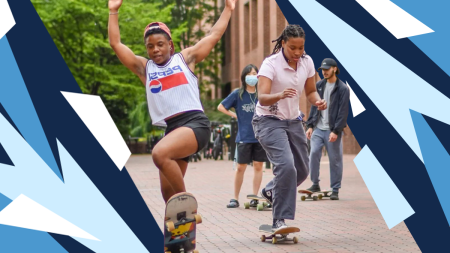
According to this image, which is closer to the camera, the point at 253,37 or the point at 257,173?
the point at 257,173

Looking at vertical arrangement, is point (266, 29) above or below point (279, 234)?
above

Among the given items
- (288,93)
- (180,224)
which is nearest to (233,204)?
(288,93)

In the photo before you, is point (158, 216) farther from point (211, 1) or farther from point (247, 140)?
point (211, 1)

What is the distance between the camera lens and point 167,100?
5.62 meters

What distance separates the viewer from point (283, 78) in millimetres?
6562

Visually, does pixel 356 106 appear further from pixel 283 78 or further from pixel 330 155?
Result: pixel 283 78

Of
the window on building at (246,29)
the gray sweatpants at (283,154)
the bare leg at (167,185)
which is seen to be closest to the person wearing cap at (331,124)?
the gray sweatpants at (283,154)

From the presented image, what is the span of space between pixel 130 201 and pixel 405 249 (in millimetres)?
5177

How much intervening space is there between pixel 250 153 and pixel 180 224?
457 centimetres

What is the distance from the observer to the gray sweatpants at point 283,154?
648 cm

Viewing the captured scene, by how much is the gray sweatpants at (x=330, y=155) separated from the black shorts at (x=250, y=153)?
4.57 feet

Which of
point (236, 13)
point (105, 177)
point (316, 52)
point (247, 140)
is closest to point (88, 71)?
point (236, 13)

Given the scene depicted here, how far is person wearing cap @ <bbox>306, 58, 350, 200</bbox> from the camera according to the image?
10.4m

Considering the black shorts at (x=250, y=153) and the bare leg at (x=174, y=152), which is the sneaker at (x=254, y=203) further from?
the bare leg at (x=174, y=152)
